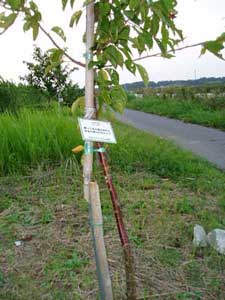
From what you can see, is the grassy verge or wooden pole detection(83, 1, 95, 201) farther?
the grassy verge

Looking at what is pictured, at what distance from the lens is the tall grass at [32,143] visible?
12.4 feet

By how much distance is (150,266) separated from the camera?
231cm

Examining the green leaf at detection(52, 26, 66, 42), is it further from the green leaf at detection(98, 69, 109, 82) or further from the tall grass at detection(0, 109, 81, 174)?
the tall grass at detection(0, 109, 81, 174)

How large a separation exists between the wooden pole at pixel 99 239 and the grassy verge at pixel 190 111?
28.2ft

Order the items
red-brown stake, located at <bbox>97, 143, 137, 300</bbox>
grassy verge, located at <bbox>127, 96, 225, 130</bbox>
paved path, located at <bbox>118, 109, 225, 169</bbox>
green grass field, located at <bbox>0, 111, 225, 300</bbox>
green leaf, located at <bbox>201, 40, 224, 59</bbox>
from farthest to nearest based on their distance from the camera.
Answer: grassy verge, located at <bbox>127, 96, 225, 130</bbox> → paved path, located at <bbox>118, 109, 225, 169</bbox> → green grass field, located at <bbox>0, 111, 225, 300</bbox> → red-brown stake, located at <bbox>97, 143, 137, 300</bbox> → green leaf, located at <bbox>201, 40, 224, 59</bbox>

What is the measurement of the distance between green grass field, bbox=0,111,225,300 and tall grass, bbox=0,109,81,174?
11 mm

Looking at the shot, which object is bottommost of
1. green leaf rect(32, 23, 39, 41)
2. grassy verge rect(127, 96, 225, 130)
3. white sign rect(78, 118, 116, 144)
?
grassy verge rect(127, 96, 225, 130)

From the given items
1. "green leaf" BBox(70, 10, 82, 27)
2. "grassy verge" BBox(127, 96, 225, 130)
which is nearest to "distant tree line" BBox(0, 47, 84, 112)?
"grassy verge" BBox(127, 96, 225, 130)

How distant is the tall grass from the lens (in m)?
3.79

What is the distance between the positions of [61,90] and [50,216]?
6692mm

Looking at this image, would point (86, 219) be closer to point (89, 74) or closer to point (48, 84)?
point (89, 74)

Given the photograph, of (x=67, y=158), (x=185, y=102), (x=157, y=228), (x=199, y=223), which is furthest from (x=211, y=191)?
(x=185, y=102)

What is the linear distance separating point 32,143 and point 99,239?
7.79 feet

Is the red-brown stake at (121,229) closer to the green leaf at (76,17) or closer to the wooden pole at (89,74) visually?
the wooden pole at (89,74)
